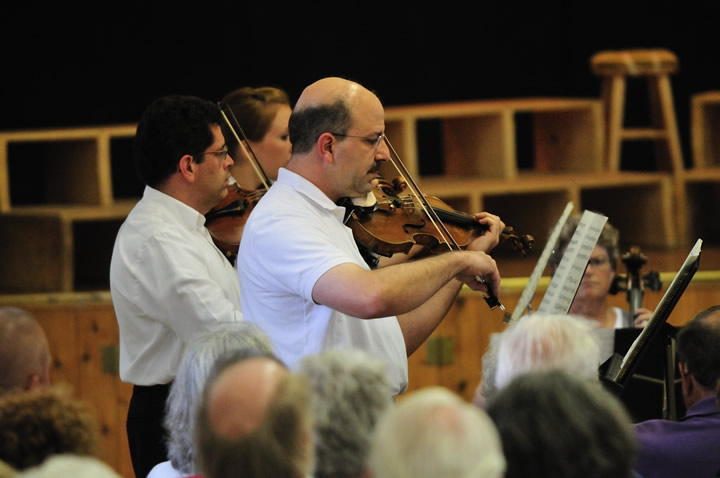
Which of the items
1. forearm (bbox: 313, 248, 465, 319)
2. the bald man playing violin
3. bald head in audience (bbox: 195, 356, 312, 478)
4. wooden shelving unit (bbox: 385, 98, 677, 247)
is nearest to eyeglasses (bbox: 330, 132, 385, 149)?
the bald man playing violin

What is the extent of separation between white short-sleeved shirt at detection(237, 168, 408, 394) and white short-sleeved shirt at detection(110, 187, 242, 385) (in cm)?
19

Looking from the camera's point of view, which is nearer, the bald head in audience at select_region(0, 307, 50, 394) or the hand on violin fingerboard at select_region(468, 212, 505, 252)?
the bald head in audience at select_region(0, 307, 50, 394)

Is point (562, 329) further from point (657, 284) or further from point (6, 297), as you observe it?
point (6, 297)

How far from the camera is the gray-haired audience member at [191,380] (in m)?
2.21

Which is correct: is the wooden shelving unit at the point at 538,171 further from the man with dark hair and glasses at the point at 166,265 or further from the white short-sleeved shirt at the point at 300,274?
the white short-sleeved shirt at the point at 300,274

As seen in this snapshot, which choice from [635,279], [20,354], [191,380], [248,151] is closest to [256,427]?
[191,380]

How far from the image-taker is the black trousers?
3096mm

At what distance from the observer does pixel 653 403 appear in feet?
11.9

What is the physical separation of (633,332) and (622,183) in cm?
206

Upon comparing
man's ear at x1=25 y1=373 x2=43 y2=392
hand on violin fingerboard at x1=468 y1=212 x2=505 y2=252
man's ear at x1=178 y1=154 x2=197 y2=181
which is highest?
man's ear at x1=178 y1=154 x2=197 y2=181

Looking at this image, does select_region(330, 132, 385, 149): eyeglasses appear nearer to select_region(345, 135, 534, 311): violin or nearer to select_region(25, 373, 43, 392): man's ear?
select_region(345, 135, 534, 311): violin

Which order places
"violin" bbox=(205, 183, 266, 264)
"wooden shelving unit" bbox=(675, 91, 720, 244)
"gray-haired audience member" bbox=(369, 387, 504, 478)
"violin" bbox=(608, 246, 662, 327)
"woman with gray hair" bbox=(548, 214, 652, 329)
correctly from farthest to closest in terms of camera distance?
"wooden shelving unit" bbox=(675, 91, 720, 244), "woman with gray hair" bbox=(548, 214, 652, 329), "violin" bbox=(608, 246, 662, 327), "violin" bbox=(205, 183, 266, 264), "gray-haired audience member" bbox=(369, 387, 504, 478)

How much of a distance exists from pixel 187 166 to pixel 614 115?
123 inches

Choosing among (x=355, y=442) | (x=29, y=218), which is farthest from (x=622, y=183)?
(x=355, y=442)
